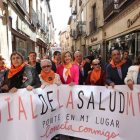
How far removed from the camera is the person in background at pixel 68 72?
2959 mm

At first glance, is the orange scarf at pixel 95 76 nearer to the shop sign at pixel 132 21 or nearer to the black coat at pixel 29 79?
the black coat at pixel 29 79

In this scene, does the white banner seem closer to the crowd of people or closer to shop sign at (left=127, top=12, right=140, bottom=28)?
the crowd of people

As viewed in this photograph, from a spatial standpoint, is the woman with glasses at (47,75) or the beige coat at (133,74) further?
the woman with glasses at (47,75)

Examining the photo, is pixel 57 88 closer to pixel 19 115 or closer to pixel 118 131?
pixel 19 115

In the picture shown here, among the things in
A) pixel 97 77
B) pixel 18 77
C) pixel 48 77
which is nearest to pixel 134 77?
pixel 97 77

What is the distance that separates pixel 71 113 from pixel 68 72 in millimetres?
782

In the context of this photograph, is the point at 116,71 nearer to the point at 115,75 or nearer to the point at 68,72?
the point at 115,75

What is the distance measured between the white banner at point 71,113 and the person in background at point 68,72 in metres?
0.31

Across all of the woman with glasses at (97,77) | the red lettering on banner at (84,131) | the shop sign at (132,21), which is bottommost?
the red lettering on banner at (84,131)

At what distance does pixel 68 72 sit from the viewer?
9.77 ft

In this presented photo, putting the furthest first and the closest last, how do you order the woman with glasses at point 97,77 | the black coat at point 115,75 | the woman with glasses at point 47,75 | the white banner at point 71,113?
the woman with glasses at point 97,77
the black coat at point 115,75
the woman with glasses at point 47,75
the white banner at point 71,113

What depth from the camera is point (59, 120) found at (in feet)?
8.65

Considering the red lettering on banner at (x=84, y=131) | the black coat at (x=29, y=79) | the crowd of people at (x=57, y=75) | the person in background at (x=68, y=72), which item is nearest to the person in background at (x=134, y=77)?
the crowd of people at (x=57, y=75)

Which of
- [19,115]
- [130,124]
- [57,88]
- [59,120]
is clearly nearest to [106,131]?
[130,124]
